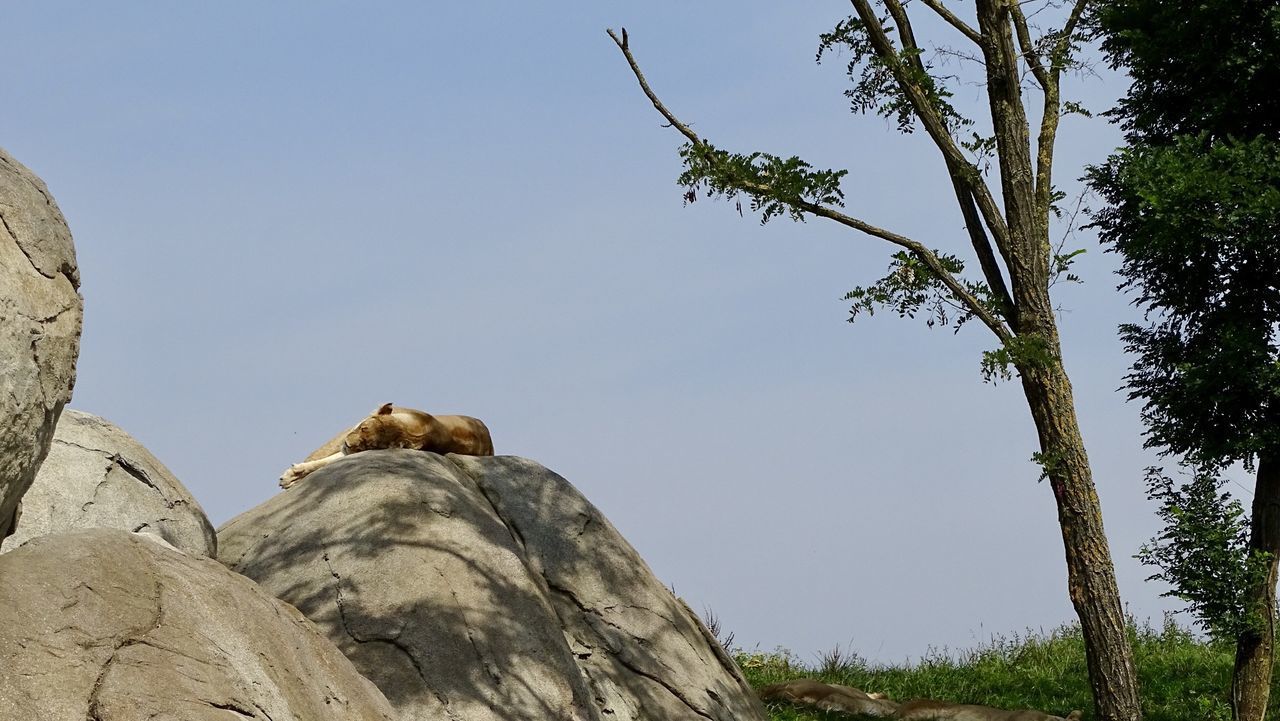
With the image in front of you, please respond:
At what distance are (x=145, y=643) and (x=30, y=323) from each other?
6.19ft

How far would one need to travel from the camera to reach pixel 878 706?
16.2m

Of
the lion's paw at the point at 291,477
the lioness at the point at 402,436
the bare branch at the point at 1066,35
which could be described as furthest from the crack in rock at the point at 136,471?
the bare branch at the point at 1066,35

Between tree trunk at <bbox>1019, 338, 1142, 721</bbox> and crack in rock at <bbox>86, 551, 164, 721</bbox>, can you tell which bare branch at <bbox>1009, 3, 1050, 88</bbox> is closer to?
tree trunk at <bbox>1019, 338, 1142, 721</bbox>

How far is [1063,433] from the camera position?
579 inches

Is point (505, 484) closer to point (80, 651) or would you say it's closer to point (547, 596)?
point (547, 596)

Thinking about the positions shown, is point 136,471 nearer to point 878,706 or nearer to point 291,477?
point 291,477

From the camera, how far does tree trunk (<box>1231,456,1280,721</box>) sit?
17.3 m

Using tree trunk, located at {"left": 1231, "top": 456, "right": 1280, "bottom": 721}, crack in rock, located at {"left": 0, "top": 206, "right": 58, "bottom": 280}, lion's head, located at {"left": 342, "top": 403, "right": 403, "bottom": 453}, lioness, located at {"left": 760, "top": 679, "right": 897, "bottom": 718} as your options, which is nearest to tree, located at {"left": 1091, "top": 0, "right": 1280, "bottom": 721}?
tree trunk, located at {"left": 1231, "top": 456, "right": 1280, "bottom": 721}

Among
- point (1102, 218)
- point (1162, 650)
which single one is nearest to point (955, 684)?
point (1162, 650)

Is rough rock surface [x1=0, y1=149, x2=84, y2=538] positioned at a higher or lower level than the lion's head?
lower

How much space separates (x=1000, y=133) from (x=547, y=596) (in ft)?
27.2

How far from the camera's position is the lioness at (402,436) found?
1379 cm

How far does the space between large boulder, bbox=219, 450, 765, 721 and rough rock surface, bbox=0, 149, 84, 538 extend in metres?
3.78

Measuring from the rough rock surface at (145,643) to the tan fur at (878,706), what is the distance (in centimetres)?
928
